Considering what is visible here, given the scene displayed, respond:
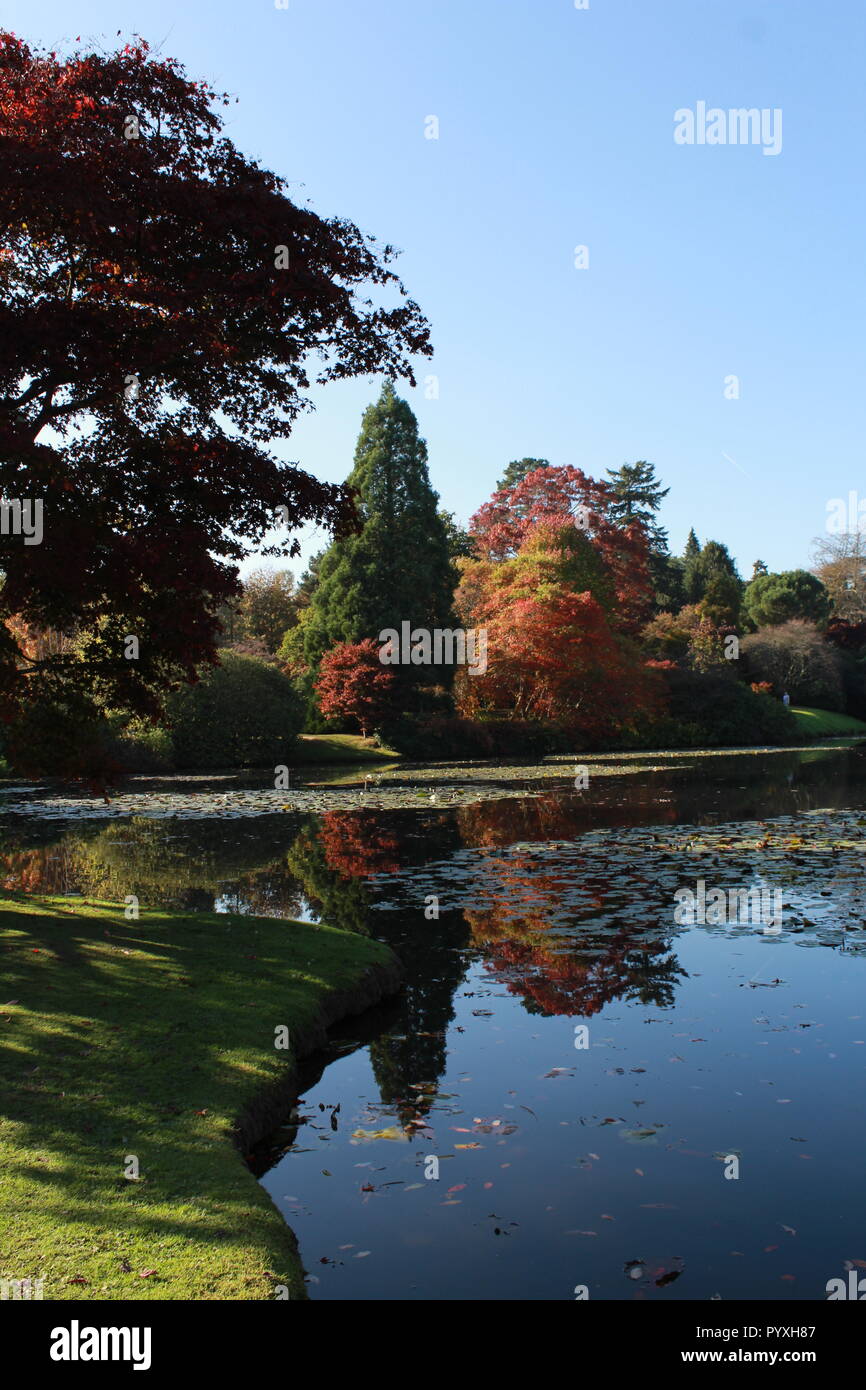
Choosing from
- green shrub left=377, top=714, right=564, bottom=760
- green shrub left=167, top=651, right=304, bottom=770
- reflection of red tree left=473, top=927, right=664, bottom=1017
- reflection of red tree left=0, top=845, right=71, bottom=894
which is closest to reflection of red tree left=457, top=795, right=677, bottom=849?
reflection of red tree left=0, top=845, right=71, bottom=894

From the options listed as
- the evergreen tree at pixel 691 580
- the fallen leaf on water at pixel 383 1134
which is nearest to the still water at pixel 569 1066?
the fallen leaf on water at pixel 383 1134

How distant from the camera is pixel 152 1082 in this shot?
580 cm

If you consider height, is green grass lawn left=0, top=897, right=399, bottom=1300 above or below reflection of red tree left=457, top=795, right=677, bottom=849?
above

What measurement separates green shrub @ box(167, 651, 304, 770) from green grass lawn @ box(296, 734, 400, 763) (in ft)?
5.47

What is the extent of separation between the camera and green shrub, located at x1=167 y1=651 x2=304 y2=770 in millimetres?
31469

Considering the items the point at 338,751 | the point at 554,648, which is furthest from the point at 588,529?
the point at 338,751

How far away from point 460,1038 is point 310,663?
33.0m

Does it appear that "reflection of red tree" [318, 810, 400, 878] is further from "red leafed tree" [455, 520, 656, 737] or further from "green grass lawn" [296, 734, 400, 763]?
"red leafed tree" [455, 520, 656, 737]

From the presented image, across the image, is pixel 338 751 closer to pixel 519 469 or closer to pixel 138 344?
pixel 138 344

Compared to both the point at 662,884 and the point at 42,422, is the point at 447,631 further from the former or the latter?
the point at 42,422

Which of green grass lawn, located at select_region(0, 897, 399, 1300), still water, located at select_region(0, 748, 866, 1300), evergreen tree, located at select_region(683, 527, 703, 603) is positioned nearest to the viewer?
green grass lawn, located at select_region(0, 897, 399, 1300)

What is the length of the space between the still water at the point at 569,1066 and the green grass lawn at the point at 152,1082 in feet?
1.14

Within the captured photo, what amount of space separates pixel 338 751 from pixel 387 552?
8372mm
